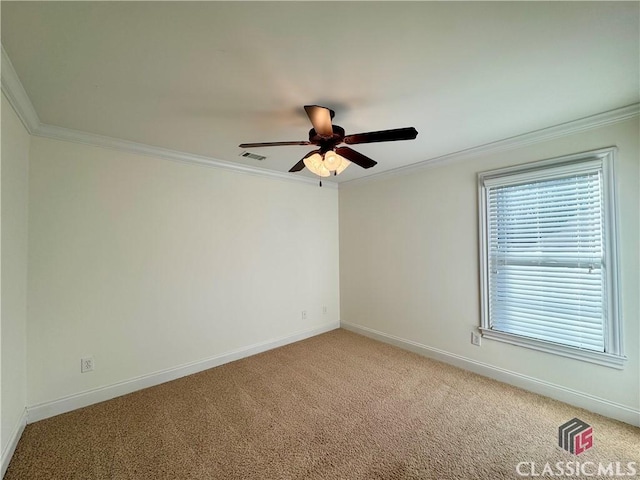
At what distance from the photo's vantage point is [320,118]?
1.67 meters

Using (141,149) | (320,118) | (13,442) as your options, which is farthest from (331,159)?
(13,442)

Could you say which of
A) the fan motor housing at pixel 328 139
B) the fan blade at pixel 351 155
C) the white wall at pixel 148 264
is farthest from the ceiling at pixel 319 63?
the white wall at pixel 148 264

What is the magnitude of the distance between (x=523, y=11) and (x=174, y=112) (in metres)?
2.14

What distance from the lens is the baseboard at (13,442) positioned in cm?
165

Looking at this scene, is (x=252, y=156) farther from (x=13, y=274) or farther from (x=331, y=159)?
(x=13, y=274)

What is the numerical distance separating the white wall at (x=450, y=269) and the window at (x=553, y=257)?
0.28 ft

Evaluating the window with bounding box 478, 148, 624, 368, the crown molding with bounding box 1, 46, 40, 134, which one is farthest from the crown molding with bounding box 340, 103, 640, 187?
the crown molding with bounding box 1, 46, 40, 134

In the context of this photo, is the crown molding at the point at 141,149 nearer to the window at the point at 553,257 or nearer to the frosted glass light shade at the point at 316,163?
the frosted glass light shade at the point at 316,163

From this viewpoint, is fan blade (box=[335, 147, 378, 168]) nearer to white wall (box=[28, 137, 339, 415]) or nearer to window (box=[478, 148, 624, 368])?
window (box=[478, 148, 624, 368])

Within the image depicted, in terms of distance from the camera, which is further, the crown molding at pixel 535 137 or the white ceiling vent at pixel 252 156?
the white ceiling vent at pixel 252 156

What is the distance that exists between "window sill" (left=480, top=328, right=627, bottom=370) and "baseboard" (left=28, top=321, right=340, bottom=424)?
2.47 meters

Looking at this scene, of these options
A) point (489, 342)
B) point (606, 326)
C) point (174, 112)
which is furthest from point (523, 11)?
point (489, 342)

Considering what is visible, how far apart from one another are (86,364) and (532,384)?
4.04 meters

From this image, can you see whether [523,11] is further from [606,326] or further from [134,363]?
[134,363]
